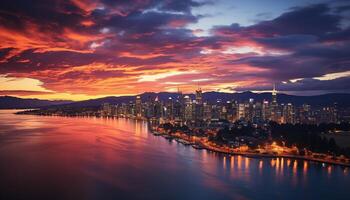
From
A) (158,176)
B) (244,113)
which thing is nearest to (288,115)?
(244,113)

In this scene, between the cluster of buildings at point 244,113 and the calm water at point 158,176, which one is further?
the cluster of buildings at point 244,113

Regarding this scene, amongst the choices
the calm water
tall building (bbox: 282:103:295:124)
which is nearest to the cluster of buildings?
tall building (bbox: 282:103:295:124)

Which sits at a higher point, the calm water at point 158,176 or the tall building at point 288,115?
the tall building at point 288,115

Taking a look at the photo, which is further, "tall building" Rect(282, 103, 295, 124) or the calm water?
"tall building" Rect(282, 103, 295, 124)

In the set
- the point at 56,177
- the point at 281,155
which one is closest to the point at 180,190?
the point at 56,177

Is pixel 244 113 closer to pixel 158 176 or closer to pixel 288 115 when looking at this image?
pixel 288 115

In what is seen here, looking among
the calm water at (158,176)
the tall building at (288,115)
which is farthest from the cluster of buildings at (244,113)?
the calm water at (158,176)

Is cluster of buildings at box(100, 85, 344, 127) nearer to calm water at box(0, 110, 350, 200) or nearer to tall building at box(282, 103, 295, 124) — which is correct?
tall building at box(282, 103, 295, 124)

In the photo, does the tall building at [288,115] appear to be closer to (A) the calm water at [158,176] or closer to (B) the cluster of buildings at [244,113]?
(B) the cluster of buildings at [244,113]

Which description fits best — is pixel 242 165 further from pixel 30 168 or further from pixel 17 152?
pixel 17 152

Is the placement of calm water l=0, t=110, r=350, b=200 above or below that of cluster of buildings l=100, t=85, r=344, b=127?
below
